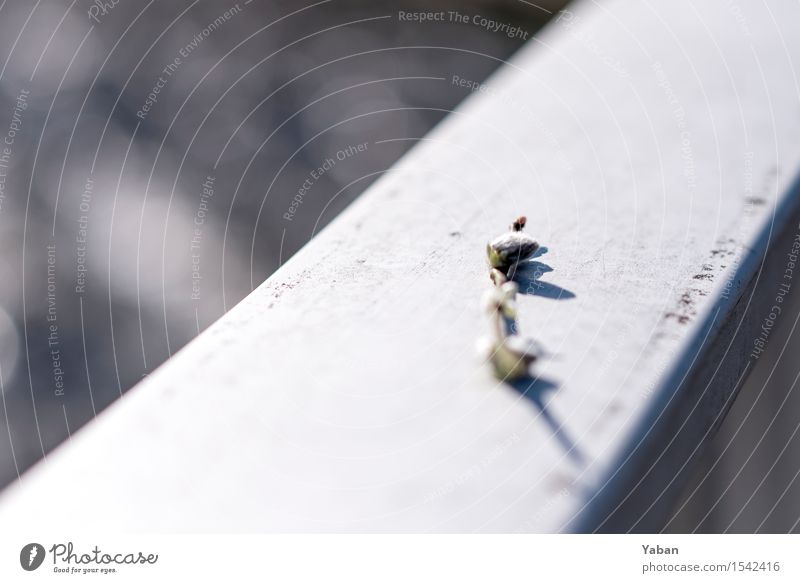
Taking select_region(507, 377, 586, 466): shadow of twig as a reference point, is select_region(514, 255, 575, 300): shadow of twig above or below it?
above

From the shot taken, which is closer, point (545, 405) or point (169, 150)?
point (545, 405)

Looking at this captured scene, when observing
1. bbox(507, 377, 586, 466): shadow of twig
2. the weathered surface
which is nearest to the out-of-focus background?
the weathered surface

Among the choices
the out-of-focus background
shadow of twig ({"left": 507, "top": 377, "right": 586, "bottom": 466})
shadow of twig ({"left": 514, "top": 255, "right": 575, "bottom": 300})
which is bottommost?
shadow of twig ({"left": 507, "top": 377, "right": 586, "bottom": 466})

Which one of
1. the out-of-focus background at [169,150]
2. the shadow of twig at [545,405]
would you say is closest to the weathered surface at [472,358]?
the shadow of twig at [545,405]

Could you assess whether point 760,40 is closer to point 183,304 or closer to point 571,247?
point 571,247

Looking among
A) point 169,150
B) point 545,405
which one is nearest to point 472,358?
point 545,405

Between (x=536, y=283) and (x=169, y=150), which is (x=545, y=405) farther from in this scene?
(x=169, y=150)

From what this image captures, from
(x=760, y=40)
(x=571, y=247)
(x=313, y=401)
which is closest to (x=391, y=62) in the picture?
(x=760, y=40)

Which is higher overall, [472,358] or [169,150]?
[169,150]

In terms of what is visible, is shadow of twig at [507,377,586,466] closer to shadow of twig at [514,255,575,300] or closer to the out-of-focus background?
shadow of twig at [514,255,575,300]
